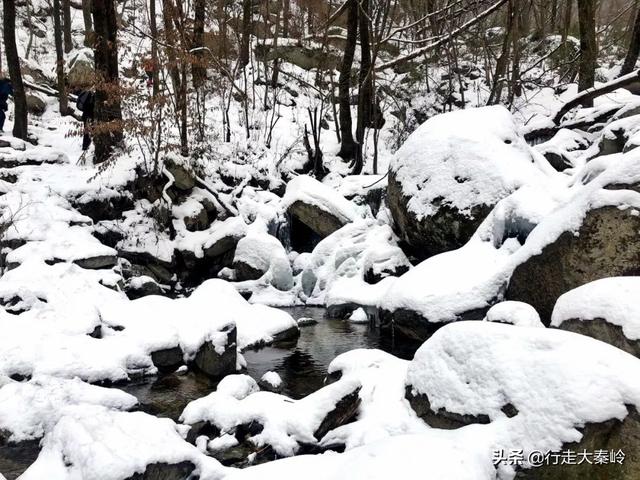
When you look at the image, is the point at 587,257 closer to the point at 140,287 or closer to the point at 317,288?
the point at 317,288

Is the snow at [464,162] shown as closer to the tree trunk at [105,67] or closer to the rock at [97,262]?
the rock at [97,262]

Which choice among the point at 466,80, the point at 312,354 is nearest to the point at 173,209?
the point at 312,354

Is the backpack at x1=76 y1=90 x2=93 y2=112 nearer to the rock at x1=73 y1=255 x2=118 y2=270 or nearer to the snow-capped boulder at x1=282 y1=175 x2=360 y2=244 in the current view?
the rock at x1=73 y1=255 x2=118 y2=270

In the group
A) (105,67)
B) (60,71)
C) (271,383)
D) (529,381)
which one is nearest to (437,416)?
(529,381)

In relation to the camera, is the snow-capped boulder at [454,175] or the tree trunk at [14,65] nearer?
the snow-capped boulder at [454,175]

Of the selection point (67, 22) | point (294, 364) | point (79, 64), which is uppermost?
point (67, 22)

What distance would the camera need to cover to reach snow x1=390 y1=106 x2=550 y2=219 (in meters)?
8.51

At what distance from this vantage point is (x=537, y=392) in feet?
12.3

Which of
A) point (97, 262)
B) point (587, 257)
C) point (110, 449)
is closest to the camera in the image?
point (110, 449)

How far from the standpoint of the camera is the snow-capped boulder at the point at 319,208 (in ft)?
39.1

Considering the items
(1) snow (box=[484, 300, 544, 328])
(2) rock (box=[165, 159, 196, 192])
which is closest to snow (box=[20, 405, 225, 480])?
(1) snow (box=[484, 300, 544, 328])

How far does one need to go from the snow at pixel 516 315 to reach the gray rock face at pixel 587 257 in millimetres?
739

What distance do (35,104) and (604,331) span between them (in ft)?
59.8

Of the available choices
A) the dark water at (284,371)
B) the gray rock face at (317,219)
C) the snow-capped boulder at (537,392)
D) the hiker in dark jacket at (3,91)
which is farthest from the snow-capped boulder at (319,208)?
the hiker in dark jacket at (3,91)
